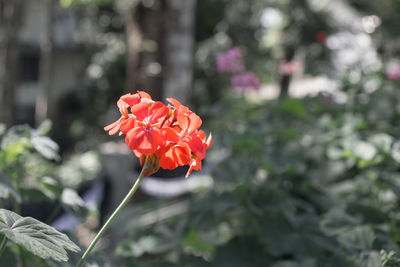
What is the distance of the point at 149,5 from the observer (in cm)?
375

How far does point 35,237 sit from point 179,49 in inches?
114

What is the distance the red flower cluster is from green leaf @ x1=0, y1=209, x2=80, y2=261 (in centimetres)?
21

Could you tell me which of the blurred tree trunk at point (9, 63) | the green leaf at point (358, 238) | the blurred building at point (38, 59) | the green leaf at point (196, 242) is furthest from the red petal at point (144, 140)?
the blurred building at point (38, 59)

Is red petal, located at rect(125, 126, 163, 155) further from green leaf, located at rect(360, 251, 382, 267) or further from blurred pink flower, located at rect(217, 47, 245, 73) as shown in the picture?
blurred pink flower, located at rect(217, 47, 245, 73)

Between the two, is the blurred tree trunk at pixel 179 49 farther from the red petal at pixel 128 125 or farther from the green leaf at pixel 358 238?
the red petal at pixel 128 125

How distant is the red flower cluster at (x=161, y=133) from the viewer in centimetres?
80

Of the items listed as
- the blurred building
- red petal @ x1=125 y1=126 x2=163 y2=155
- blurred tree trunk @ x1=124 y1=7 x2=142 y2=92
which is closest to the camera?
red petal @ x1=125 y1=126 x2=163 y2=155

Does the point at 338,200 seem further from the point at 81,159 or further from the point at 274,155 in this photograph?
the point at 81,159

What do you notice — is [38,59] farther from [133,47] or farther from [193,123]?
[193,123]

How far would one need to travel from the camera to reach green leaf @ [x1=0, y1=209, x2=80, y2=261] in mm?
667

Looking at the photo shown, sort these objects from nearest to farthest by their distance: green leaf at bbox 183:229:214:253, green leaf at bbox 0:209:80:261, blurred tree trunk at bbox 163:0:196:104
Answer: green leaf at bbox 0:209:80:261, green leaf at bbox 183:229:214:253, blurred tree trunk at bbox 163:0:196:104

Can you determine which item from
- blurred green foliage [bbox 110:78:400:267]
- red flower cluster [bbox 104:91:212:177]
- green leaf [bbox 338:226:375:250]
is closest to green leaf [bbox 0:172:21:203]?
red flower cluster [bbox 104:91:212:177]

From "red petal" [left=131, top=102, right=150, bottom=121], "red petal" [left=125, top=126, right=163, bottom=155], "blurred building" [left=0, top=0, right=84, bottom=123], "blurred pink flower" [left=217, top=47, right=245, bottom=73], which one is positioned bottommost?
"blurred building" [left=0, top=0, right=84, bottom=123]

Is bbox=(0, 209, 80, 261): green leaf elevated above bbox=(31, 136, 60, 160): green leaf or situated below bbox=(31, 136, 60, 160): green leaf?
above
